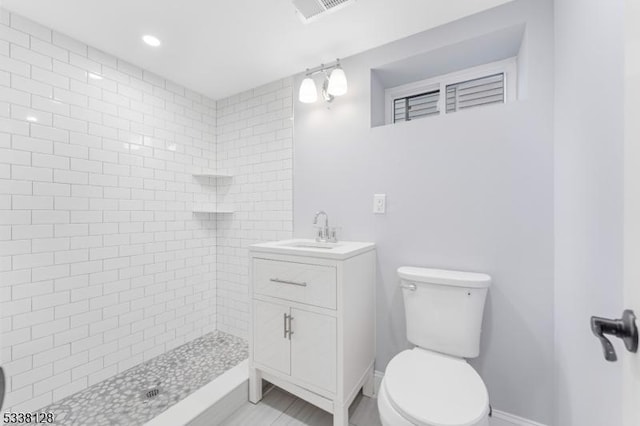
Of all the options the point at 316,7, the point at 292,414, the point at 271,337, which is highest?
the point at 316,7

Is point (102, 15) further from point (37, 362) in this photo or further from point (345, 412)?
point (345, 412)

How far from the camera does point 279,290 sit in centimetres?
153

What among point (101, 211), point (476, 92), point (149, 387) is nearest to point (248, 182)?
point (101, 211)

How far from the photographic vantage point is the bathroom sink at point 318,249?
136cm

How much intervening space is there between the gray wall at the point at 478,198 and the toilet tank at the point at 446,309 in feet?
0.52

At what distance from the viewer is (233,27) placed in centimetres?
155

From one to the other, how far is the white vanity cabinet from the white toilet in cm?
Answer: 26

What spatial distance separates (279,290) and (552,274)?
1.39 metres

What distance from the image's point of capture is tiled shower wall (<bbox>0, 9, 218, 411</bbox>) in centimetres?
144

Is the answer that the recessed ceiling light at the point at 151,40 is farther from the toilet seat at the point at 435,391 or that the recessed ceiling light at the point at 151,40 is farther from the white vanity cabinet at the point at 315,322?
the toilet seat at the point at 435,391

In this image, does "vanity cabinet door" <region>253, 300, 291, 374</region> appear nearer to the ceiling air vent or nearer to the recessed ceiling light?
the ceiling air vent

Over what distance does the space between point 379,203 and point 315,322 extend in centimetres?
82

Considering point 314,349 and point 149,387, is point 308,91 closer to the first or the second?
point 314,349

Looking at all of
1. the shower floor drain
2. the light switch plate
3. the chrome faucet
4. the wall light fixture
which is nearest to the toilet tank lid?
the light switch plate
